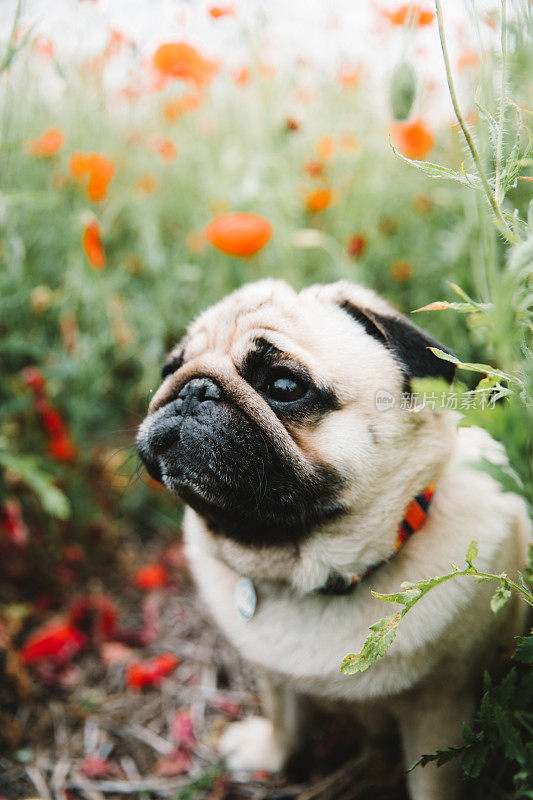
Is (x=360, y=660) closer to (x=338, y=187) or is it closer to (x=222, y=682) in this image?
(x=222, y=682)

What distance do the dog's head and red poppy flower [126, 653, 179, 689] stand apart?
1025 millimetres

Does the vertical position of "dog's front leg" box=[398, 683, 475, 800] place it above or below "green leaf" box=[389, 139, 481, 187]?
below

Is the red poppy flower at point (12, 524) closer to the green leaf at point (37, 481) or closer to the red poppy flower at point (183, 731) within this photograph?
the green leaf at point (37, 481)

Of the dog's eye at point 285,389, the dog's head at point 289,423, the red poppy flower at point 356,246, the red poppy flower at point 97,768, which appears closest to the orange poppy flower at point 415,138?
the red poppy flower at point 356,246

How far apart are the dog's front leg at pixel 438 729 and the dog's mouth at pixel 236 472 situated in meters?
0.52

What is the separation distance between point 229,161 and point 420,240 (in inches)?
43.0

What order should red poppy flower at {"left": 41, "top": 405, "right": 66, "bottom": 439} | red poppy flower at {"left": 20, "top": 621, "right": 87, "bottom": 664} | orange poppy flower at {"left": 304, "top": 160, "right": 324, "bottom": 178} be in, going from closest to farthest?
red poppy flower at {"left": 20, "top": 621, "right": 87, "bottom": 664}
red poppy flower at {"left": 41, "top": 405, "right": 66, "bottom": 439}
orange poppy flower at {"left": 304, "top": 160, "right": 324, "bottom": 178}

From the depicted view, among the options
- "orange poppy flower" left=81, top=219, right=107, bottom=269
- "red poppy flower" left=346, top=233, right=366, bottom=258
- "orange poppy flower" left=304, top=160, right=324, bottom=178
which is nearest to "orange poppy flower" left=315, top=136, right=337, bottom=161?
"orange poppy flower" left=304, top=160, right=324, bottom=178

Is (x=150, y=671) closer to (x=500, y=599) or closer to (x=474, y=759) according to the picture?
(x=474, y=759)

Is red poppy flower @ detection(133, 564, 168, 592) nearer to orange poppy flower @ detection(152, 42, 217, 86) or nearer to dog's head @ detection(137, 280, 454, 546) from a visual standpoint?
dog's head @ detection(137, 280, 454, 546)

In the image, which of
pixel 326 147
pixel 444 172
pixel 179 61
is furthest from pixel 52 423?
pixel 326 147

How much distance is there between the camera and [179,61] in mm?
2250

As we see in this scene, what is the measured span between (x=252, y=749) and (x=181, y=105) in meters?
3.17

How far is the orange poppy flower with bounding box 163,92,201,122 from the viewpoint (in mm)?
3000
